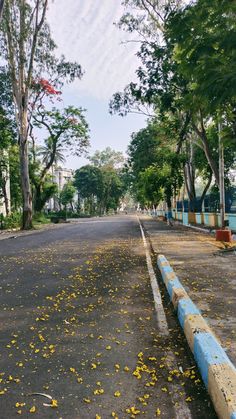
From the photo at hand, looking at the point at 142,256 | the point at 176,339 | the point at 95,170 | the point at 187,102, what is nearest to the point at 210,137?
the point at 142,256

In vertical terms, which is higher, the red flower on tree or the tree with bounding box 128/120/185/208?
the red flower on tree

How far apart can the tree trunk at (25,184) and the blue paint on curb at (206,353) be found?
25814mm

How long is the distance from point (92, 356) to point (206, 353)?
1218 mm

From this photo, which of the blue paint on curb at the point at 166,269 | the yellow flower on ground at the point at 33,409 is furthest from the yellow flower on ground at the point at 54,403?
the blue paint on curb at the point at 166,269

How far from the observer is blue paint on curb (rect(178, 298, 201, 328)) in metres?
5.40

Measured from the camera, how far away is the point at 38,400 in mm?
3412

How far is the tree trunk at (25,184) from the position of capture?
2864 cm

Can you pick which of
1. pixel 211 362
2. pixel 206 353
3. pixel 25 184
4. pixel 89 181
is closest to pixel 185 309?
pixel 206 353

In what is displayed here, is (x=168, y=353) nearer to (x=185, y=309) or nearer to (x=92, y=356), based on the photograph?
(x=92, y=356)

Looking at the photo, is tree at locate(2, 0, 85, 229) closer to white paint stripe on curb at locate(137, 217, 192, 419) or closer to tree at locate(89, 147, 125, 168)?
white paint stripe on curb at locate(137, 217, 192, 419)

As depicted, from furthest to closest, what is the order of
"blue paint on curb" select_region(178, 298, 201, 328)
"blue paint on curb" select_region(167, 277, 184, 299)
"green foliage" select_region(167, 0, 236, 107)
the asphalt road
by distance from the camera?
"blue paint on curb" select_region(167, 277, 184, 299)
"green foliage" select_region(167, 0, 236, 107)
"blue paint on curb" select_region(178, 298, 201, 328)
the asphalt road

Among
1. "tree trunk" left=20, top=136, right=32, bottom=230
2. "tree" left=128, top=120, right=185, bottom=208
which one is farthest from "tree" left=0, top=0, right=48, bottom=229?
"tree" left=128, top=120, right=185, bottom=208

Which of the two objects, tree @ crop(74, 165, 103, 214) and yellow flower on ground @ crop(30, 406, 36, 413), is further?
tree @ crop(74, 165, 103, 214)

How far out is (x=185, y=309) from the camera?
218 inches
